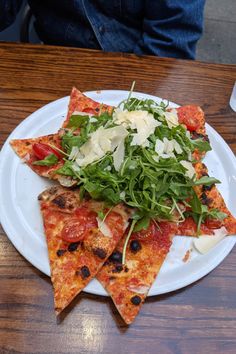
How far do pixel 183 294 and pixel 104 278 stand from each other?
24 cm

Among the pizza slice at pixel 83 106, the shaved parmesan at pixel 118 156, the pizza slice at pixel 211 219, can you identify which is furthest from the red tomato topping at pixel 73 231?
the pizza slice at pixel 83 106

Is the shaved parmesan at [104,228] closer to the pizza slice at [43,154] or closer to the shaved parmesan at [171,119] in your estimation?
the pizza slice at [43,154]

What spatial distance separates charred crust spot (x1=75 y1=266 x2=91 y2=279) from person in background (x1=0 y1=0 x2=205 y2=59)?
123cm

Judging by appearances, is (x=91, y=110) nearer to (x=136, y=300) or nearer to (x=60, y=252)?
(x=60, y=252)

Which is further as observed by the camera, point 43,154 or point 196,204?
point 43,154

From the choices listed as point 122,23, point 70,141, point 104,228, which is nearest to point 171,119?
point 70,141

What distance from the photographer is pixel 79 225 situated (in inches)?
46.2

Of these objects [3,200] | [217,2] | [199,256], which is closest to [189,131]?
[199,256]

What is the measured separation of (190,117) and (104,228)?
60 cm

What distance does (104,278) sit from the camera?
1.12 m

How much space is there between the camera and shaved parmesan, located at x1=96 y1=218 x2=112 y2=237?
1153 millimetres

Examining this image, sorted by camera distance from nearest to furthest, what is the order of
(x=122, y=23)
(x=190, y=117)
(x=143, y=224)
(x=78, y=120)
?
1. (x=143, y=224)
2. (x=78, y=120)
3. (x=190, y=117)
4. (x=122, y=23)

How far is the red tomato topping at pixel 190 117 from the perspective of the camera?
1.48 metres

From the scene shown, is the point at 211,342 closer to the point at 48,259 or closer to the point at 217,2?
the point at 48,259
